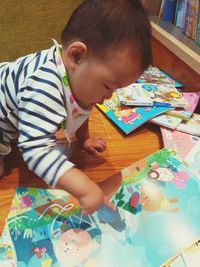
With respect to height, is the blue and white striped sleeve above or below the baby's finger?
above

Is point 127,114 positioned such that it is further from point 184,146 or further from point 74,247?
point 74,247

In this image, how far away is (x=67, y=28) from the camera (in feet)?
1.68

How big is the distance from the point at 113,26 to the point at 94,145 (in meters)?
0.29

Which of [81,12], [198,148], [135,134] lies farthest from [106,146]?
[81,12]

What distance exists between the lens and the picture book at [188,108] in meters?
0.79

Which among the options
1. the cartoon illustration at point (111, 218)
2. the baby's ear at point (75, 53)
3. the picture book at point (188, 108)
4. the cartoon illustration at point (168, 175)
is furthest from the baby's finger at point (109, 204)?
the picture book at point (188, 108)

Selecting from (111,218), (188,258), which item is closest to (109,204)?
(111,218)

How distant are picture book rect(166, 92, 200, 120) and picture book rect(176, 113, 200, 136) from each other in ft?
0.04

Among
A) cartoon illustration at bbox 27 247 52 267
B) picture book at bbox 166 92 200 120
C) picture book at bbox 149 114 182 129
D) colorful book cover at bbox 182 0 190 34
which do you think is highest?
colorful book cover at bbox 182 0 190 34

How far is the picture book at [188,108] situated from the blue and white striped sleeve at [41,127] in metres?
0.37

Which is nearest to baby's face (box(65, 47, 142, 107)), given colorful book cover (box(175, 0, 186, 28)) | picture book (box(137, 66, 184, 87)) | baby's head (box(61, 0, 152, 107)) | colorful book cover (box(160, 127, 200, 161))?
baby's head (box(61, 0, 152, 107))

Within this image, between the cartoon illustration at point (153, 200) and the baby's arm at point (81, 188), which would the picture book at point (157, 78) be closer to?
the cartoon illustration at point (153, 200)

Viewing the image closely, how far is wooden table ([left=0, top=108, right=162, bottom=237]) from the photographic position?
60 cm

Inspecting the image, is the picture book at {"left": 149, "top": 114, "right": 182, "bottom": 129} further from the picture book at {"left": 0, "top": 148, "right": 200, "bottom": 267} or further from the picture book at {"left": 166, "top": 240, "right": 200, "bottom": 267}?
the picture book at {"left": 166, "top": 240, "right": 200, "bottom": 267}
